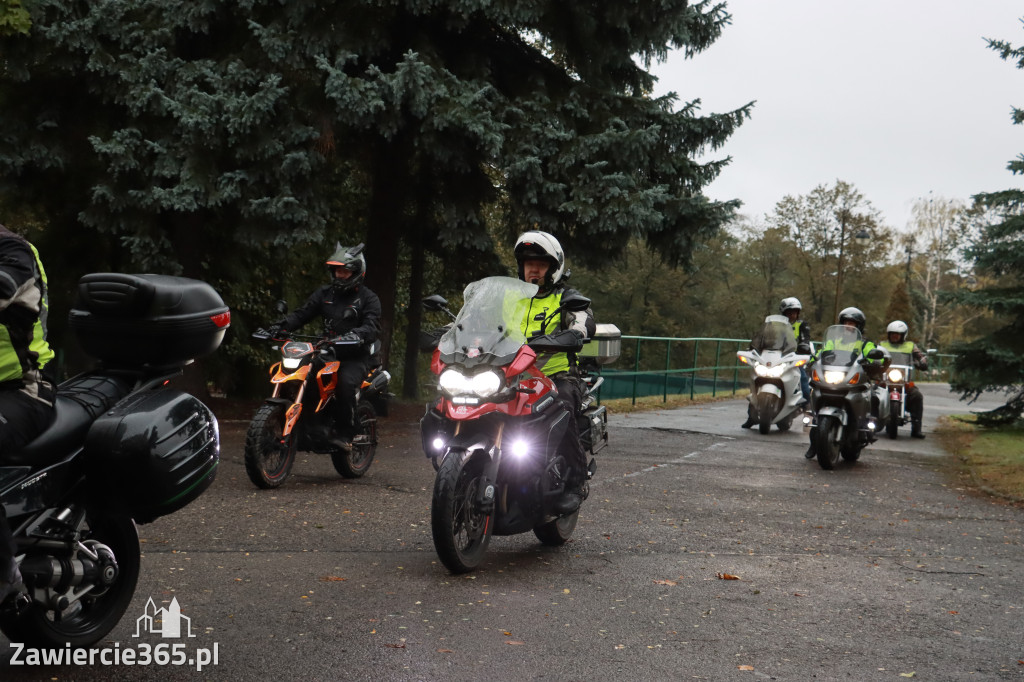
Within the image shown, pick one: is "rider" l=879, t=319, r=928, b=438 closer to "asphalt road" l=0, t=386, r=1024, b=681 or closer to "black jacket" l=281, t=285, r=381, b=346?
"asphalt road" l=0, t=386, r=1024, b=681

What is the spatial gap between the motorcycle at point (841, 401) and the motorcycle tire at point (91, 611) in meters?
9.15

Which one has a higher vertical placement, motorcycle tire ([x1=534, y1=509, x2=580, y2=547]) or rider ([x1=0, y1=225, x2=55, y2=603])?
rider ([x1=0, y1=225, x2=55, y2=603])

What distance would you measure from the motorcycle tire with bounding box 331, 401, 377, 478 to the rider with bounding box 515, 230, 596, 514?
326cm

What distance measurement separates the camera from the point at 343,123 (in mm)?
13523

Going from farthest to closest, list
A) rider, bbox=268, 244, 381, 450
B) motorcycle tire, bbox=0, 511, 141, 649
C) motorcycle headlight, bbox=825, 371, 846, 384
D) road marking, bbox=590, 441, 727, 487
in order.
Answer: motorcycle headlight, bbox=825, 371, 846, 384 < road marking, bbox=590, 441, 727, 487 < rider, bbox=268, 244, 381, 450 < motorcycle tire, bbox=0, 511, 141, 649

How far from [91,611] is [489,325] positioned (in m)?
2.79

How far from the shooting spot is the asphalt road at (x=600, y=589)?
4.60 metres

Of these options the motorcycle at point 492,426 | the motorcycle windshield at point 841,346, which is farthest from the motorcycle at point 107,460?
the motorcycle windshield at point 841,346

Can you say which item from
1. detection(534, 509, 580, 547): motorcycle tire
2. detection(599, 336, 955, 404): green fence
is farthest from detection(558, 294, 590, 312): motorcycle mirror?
detection(599, 336, 955, 404): green fence

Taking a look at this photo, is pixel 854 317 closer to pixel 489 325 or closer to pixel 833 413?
pixel 833 413

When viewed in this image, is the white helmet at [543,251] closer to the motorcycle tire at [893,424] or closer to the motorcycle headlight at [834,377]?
the motorcycle headlight at [834,377]

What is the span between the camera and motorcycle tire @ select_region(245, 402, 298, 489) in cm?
873

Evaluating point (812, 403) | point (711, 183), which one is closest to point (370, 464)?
point (812, 403)

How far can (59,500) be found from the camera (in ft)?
13.2
